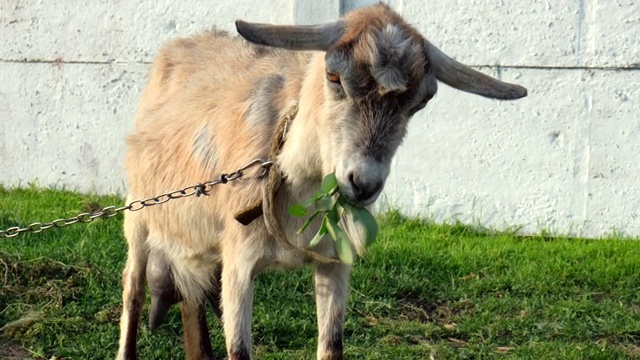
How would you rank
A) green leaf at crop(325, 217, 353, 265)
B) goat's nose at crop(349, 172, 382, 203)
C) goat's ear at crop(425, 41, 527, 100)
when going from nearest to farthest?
1. goat's nose at crop(349, 172, 382, 203)
2. green leaf at crop(325, 217, 353, 265)
3. goat's ear at crop(425, 41, 527, 100)

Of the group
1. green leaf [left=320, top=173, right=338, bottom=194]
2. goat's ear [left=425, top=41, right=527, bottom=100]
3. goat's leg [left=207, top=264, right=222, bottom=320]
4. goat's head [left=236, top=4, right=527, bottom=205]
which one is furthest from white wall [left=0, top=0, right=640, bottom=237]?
green leaf [left=320, top=173, right=338, bottom=194]

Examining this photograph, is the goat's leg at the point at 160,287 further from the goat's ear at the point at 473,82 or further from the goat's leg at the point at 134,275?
the goat's ear at the point at 473,82

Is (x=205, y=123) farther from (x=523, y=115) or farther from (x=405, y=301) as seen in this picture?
(x=523, y=115)

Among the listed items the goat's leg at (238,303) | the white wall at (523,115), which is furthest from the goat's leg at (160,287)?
the white wall at (523,115)

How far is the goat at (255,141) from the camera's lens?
11.2ft

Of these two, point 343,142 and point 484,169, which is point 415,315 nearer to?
point 484,169

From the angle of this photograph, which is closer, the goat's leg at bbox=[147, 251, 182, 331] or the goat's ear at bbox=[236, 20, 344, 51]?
the goat's ear at bbox=[236, 20, 344, 51]

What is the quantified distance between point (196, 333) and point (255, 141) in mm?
1203

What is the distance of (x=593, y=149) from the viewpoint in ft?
21.9

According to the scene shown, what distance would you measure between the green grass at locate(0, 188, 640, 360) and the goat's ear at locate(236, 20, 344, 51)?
6.14 feet

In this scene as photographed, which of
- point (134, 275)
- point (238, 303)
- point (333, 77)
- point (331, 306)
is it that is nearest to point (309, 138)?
point (333, 77)

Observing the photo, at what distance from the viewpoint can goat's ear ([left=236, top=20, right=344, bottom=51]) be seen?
3348 mm

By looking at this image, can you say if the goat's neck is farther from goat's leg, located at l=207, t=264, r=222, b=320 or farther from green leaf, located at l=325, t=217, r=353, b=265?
goat's leg, located at l=207, t=264, r=222, b=320

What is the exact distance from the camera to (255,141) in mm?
4070
